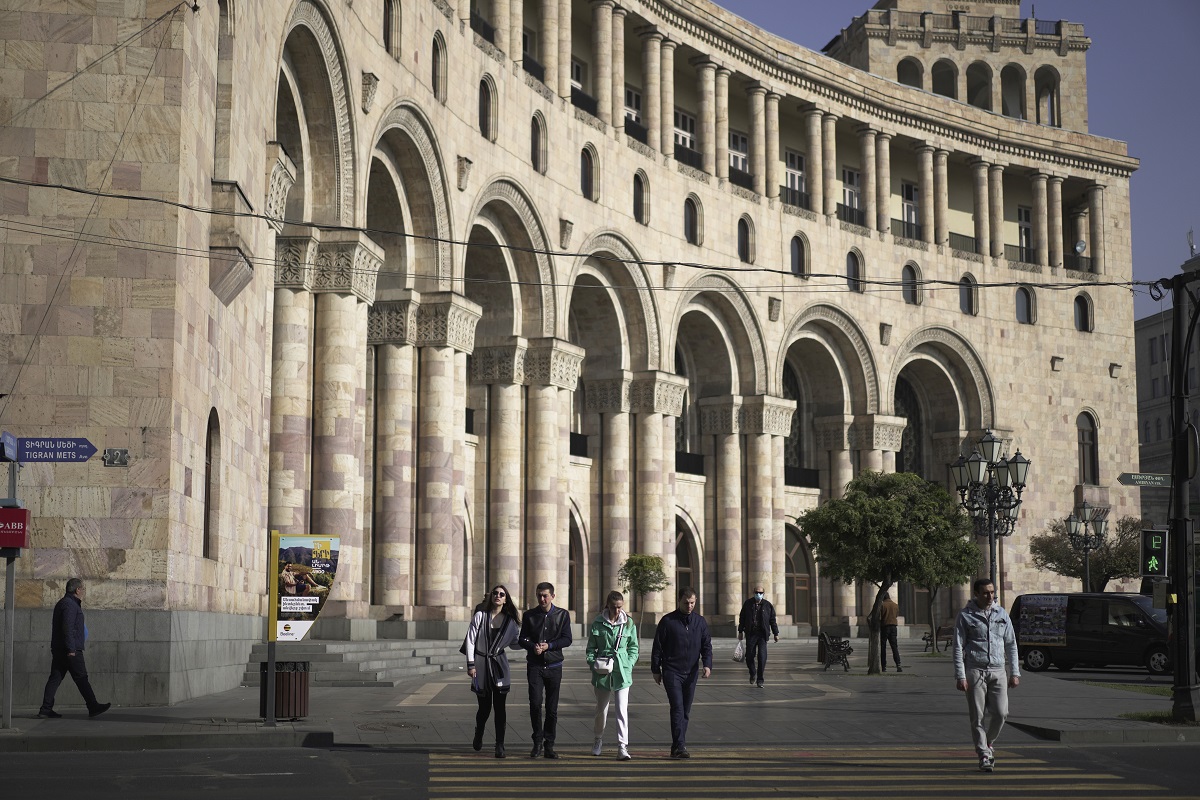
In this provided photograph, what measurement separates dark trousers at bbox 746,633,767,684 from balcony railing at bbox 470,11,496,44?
52.4 feet

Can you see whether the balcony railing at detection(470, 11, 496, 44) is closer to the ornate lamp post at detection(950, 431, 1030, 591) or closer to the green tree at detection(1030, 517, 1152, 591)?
the ornate lamp post at detection(950, 431, 1030, 591)

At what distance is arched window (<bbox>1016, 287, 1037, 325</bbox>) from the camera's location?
54281 millimetres

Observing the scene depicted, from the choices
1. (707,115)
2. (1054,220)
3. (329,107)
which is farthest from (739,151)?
(329,107)

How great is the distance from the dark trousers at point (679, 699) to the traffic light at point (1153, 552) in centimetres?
701

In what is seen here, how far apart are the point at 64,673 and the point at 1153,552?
12690mm

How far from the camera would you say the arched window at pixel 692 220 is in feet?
141

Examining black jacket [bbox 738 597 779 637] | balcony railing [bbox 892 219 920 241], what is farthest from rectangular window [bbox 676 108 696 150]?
black jacket [bbox 738 597 779 637]

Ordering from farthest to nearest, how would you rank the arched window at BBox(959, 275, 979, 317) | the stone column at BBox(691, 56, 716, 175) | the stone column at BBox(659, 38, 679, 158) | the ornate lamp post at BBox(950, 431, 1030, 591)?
the arched window at BBox(959, 275, 979, 317) → the stone column at BBox(691, 56, 716, 175) → the stone column at BBox(659, 38, 679, 158) → the ornate lamp post at BBox(950, 431, 1030, 591)

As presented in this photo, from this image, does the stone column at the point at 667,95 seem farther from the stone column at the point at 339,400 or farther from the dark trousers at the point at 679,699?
the dark trousers at the point at 679,699

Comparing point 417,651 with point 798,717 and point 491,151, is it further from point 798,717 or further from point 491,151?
point 491,151

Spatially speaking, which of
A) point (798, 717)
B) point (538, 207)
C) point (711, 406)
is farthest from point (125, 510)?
point (711, 406)

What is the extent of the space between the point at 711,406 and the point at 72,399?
96.0 ft

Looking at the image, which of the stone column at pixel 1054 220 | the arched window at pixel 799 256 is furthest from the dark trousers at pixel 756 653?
the stone column at pixel 1054 220

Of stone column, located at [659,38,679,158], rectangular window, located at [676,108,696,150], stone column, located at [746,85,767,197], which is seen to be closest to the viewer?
stone column, located at [659,38,679,158]
